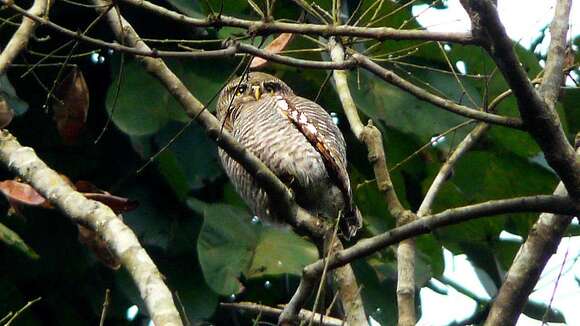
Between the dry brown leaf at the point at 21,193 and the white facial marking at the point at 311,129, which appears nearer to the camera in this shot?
the dry brown leaf at the point at 21,193

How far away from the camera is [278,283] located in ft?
17.8

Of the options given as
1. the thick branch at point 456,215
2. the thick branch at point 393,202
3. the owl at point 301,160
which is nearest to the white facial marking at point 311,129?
the owl at point 301,160

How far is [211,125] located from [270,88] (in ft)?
6.46

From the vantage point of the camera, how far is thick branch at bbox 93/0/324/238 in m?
3.25

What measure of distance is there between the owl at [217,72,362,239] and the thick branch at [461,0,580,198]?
1977 millimetres

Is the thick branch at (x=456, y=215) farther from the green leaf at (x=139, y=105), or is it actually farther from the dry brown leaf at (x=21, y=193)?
the green leaf at (x=139, y=105)

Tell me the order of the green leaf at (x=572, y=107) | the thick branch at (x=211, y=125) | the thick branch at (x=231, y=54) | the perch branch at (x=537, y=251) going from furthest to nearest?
the green leaf at (x=572, y=107)
the thick branch at (x=211, y=125)
the perch branch at (x=537, y=251)
the thick branch at (x=231, y=54)

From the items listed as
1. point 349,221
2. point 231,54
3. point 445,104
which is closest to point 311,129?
point 349,221

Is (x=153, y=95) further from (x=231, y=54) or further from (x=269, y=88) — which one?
(x=231, y=54)

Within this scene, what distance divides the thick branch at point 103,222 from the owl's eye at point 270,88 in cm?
167

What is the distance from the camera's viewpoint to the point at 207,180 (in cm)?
516

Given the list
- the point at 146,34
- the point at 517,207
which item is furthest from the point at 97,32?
the point at 517,207

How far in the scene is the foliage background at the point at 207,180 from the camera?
475 centimetres

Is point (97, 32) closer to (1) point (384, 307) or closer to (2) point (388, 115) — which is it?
(2) point (388, 115)
